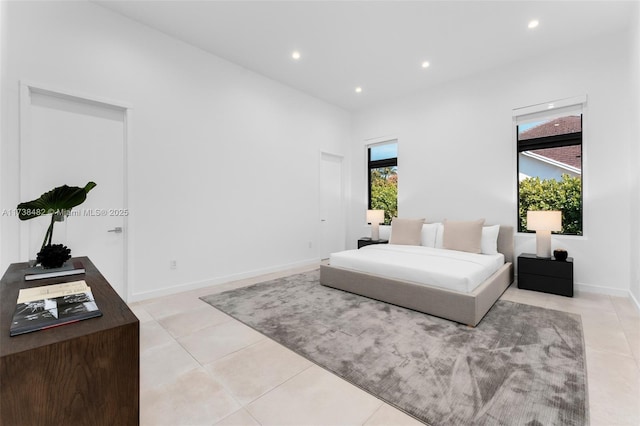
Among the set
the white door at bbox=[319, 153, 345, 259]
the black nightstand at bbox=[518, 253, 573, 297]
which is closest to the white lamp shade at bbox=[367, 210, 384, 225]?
the white door at bbox=[319, 153, 345, 259]

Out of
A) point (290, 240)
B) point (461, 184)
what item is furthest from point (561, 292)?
point (290, 240)

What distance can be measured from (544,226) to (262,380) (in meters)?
3.74

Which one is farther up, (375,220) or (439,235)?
(375,220)

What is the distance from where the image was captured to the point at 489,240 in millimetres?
3932

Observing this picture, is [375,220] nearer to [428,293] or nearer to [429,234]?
[429,234]

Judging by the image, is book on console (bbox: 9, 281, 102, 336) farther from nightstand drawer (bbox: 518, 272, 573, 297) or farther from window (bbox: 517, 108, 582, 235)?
window (bbox: 517, 108, 582, 235)

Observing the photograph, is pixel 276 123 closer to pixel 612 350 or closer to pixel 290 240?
pixel 290 240

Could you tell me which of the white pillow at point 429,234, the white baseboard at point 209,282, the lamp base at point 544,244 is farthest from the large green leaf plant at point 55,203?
the lamp base at point 544,244

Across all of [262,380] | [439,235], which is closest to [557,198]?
[439,235]

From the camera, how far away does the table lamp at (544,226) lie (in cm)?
350

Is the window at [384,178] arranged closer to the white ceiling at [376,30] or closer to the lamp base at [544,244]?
the white ceiling at [376,30]

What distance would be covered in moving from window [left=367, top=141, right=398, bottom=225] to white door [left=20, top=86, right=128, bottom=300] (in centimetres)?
436

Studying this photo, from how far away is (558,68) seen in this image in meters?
3.78

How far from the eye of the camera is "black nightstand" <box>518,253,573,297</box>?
337cm
